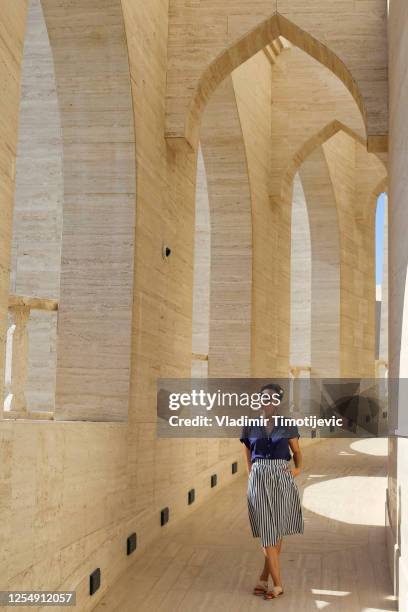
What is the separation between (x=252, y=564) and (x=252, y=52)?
5231 millimetres

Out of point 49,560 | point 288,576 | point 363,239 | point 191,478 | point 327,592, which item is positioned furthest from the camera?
point 363,239

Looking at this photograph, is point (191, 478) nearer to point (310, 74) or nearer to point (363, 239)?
point (310, 74)

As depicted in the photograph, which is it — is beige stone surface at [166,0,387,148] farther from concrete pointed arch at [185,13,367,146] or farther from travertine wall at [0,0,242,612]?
travertine wall at [0,0,242,612]

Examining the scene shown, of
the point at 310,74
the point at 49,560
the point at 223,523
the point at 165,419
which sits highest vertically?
the point at 310,74

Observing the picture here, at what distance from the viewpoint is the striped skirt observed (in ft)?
17.7

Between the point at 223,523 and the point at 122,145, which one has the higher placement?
the point at 122,145

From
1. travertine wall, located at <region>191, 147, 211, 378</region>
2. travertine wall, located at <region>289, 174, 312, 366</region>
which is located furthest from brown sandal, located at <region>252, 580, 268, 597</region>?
travertine wall, located at <region>289, 174, 312, 366</region>

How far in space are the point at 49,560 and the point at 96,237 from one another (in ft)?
9.89

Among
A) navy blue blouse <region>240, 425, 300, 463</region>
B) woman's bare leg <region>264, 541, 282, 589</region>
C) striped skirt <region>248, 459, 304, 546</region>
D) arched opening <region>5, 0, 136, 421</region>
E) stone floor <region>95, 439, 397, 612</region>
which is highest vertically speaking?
arched opening <region>5, 0, 136, 421</region>

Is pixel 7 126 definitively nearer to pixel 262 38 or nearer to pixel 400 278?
pixel 400 278

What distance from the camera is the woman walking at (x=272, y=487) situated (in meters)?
5.39

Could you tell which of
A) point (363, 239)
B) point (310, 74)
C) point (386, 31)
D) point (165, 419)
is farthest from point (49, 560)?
point (363, 239)

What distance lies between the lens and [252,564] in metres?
6.32

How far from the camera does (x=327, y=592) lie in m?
5.58
